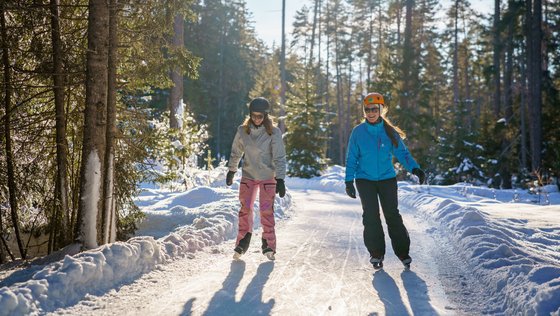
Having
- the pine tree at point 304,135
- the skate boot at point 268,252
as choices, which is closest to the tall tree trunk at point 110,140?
the skate boot at point 268,252

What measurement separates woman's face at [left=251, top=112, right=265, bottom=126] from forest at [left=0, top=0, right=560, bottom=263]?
180 centimetres

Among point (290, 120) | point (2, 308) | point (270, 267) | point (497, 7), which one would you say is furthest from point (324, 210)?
point (497, 7)

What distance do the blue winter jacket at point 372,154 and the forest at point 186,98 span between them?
3068 millimetres

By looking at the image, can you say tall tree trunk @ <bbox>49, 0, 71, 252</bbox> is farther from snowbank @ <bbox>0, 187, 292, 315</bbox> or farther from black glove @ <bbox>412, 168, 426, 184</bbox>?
black glove @ <bbox>412, 168, 426, 184</bbox>

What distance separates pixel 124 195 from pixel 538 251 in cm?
623

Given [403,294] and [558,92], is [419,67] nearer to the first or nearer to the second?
[558,92]

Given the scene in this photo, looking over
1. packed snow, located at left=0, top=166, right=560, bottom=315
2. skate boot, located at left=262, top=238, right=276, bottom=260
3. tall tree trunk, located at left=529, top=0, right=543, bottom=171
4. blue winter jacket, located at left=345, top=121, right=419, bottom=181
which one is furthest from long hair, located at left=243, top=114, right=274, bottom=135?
tall tree trunk, located at left=529, top=0, right=543, bottom=171

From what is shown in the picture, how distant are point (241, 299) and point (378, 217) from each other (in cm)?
210

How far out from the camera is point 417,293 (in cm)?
436

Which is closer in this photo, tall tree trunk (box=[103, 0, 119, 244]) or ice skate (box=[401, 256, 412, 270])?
ice skate (box=[401, 256, 412, 270])

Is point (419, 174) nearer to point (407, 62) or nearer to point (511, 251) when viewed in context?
point (511, 251)

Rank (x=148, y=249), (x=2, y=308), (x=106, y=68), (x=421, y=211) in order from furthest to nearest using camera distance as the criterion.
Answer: (x=421, y=211), (x=106, y=68), (x=148, y=249), (x=2, y=308)

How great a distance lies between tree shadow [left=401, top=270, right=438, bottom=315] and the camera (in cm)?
387

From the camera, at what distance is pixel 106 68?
5605mm
